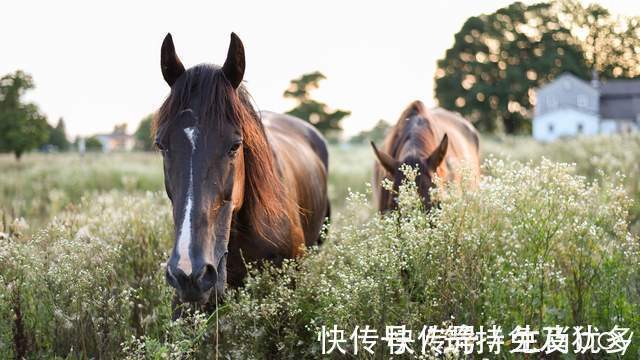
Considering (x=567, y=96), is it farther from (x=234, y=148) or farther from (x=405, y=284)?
(x=234, y=148)

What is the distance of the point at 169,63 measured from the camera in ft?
10.3

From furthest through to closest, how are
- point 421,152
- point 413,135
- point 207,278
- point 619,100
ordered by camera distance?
point 619,100, point 413,135, point 421,152, point 207,278

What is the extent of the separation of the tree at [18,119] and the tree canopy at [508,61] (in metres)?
40.3

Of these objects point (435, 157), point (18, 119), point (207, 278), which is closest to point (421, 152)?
point (435, 157)

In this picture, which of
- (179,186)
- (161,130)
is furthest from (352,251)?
(161,130)

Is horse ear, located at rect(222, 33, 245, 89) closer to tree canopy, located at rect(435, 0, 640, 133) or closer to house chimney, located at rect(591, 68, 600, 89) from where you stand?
tree canopy, located at rect(435, 0, 640, 133)

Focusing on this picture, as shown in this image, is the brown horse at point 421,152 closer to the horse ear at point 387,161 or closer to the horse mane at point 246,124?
the horse ear at point 387,161

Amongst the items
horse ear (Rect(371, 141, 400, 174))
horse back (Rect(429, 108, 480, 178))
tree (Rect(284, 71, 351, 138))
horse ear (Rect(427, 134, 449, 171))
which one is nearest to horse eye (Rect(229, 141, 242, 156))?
horse ear (Rect(371, 141, 400, 174))

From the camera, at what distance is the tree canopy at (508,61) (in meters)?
47.6

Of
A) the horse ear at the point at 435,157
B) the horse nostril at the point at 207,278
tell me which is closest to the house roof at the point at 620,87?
the horse ear at the point at 435,157

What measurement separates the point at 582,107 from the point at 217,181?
52948 millimetres

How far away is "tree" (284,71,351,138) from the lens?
47500mm

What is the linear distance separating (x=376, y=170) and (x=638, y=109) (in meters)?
51.1

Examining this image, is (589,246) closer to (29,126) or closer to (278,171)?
(278,171)
